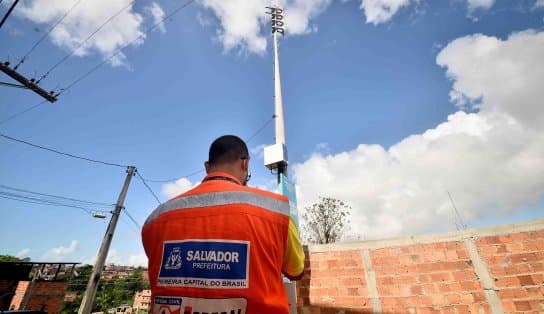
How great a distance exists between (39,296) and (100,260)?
22.7ft

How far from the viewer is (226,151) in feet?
5.09

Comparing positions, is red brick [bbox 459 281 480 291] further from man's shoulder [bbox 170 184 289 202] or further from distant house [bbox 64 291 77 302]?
distant house [bbox 64 291 77 302]

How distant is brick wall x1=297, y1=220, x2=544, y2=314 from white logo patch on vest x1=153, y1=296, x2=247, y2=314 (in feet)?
6.56

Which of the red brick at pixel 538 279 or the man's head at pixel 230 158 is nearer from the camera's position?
the man's head at pixel 230 158

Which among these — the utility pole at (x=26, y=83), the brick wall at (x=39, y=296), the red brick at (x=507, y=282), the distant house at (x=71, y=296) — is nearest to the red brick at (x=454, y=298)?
the red brick at (x=507, y=282)

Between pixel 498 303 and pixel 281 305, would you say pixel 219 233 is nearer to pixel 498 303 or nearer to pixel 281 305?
pixel 281 305

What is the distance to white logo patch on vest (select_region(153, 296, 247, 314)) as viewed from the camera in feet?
3.21

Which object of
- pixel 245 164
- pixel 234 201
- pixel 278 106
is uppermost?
pixel 278 106

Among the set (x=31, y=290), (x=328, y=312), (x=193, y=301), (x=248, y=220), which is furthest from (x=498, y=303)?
(x=31, y=290)

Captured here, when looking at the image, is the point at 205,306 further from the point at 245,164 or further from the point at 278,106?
the point at 278,106

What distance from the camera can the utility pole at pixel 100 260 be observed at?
32.4 feet

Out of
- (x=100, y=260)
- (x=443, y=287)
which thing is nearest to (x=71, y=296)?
(x=100, y=260)

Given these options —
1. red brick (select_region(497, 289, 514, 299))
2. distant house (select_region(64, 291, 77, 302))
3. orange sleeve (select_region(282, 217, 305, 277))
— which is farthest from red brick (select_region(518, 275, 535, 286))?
distant house (select_region(64, 291, 77, 302))

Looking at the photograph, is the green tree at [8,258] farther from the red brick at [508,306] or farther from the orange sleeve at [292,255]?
the red brick at [508,306]
